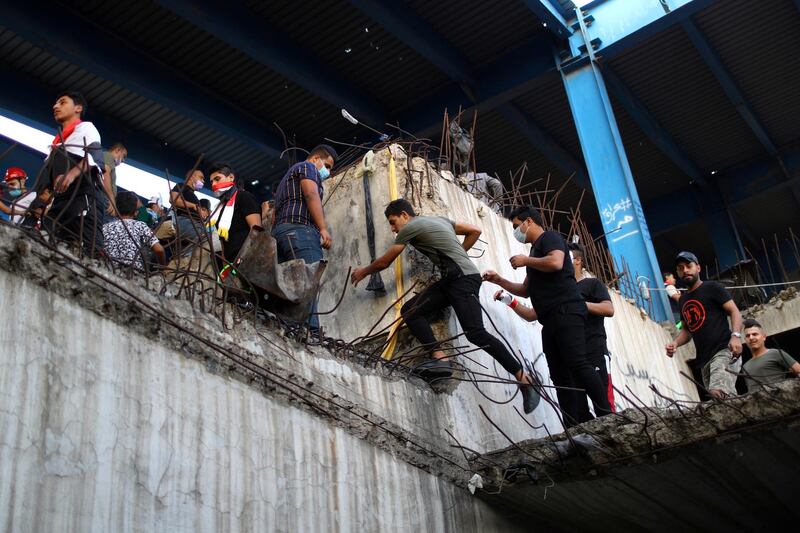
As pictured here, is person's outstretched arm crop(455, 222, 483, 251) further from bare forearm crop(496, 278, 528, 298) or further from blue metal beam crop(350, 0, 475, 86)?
blue metal beam crop(350, 0, 475, 86)

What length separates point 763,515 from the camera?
544 centimetres

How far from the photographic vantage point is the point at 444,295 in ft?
18.5

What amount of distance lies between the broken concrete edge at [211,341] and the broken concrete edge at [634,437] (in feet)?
1.23

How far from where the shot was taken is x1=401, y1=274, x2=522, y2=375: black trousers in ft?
17.5

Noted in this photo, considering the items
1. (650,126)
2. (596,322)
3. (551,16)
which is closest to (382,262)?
(596,322)

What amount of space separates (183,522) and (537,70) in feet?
35.5

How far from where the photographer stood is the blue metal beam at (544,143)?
48.4 ft

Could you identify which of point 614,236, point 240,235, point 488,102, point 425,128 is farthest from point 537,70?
point 240,235

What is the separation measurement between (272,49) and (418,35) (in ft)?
6.54

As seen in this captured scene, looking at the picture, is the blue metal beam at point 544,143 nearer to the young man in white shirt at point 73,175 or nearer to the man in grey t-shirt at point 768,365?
the man in grey t-shirt at point 768,365

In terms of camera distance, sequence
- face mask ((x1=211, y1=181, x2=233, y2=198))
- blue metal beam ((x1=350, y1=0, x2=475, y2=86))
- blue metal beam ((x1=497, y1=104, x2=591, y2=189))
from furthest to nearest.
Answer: blue metal beam ((x1=497, y1=104, x2=591, y2=189)) < blue metal beam ((x1=350, y1=0, x2=475, y2=86)) < face mask ((x1=211, y1=181, x2=233, y2=198))

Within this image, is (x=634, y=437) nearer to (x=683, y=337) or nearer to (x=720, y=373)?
(x=720, y=373)

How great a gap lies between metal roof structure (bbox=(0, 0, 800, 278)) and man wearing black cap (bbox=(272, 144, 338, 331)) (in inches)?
228

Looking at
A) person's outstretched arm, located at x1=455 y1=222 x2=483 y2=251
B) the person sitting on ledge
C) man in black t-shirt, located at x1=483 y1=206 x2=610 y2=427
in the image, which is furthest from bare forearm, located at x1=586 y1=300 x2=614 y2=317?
the person sitting on ledge
